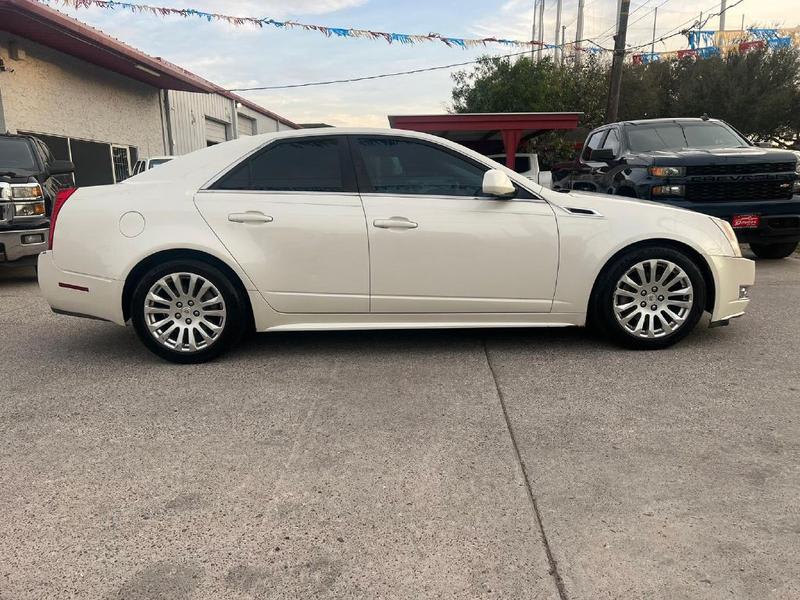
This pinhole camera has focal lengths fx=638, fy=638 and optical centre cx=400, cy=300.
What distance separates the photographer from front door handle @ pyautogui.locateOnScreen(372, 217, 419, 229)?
4281 mm

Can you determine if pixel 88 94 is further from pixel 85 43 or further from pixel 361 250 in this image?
pixel 361 250

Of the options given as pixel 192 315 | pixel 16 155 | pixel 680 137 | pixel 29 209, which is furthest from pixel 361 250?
pixel 16 155

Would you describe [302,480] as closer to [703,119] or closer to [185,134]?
[703,119]

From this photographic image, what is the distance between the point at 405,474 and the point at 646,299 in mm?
2536

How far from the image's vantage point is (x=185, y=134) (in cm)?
2278

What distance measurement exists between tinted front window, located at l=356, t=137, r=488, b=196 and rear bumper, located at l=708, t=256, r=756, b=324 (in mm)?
1789

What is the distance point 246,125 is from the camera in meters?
32.6

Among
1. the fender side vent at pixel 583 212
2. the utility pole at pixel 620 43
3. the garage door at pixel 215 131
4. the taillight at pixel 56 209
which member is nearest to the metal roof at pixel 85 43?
the garage door at pixel 215 131

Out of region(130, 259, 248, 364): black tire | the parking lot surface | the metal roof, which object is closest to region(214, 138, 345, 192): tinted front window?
region(130, 259, 248, 364): black tire

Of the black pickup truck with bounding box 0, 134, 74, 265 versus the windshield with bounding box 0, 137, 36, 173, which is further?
the windshield with bounding box 0, 137, 36, 173

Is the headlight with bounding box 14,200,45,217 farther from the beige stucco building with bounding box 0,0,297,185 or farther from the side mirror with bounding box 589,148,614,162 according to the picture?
the side mirror with bounding box 589,148,614,162

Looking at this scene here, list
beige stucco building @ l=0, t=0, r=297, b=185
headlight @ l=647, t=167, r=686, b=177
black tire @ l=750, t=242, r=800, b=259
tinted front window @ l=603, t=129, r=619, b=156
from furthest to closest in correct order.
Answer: beige stucco building @ l=0, t=0, r=297, b=185 < black tire @ l=750, t=242, r=800, b=259 < tinted front window @ l=603, t=129, r=619, b=156 < headlight @ l=647, t=167, r=686, b=177

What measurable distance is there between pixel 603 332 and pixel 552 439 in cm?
166

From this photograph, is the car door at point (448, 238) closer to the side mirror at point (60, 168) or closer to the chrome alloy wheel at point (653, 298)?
the chrome alloy wheel at point (653, 298)
